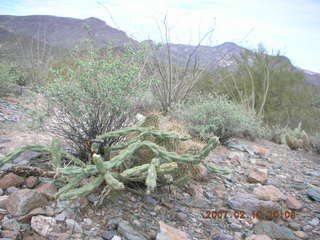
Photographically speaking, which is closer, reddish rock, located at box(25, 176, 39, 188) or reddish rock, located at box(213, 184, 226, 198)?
reddish rock, located at box(25, 176, 39, 188)

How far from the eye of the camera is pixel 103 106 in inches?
99.3

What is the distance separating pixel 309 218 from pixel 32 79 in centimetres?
770

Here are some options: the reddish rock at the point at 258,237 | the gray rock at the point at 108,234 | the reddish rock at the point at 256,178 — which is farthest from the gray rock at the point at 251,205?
the gray rock at the point at 108,234

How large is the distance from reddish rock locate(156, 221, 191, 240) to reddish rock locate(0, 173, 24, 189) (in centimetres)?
116

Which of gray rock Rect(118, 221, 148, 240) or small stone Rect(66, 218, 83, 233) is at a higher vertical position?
small stone Rect(66, 218, 83, 233)

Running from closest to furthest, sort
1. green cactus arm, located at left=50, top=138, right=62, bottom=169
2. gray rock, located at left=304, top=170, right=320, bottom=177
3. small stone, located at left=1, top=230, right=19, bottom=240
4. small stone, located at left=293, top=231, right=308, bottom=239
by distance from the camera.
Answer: small stone, located at left=1, top=230, right=19, bottom=240, green cactus arm, located at left=50, top=138, right=62, bottom=169, small stone, located at left=293, top=231, right=308, bottom=239, gray rock, located at left=304, top=170, right=320, bottom=177

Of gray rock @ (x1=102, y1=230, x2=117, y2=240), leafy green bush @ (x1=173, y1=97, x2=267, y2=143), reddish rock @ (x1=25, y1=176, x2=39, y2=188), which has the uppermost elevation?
leafy green bush @ (x1=173, y1=97, x2=267, y2=143)

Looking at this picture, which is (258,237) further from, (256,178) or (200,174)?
(256,178)

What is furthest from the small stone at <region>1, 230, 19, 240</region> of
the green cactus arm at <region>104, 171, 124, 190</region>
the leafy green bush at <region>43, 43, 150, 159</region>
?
the leafy green bush at <region>43, 43, 150, 159</region>

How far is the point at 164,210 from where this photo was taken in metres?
2.07

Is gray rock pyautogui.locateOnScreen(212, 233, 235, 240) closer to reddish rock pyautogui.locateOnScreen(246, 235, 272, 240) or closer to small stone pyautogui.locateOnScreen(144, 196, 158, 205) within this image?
reddish rock pyautogui.locateOnScreen(246, 235, 272, 240)

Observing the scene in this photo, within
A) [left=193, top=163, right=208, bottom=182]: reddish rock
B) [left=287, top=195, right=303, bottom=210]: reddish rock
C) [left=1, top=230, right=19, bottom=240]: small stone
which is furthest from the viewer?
[left=193, top=163, right=208, bottom=182]: reddish rock

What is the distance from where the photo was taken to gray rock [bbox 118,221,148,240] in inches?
65.2

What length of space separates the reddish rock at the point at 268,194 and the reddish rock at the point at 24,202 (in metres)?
2.04
